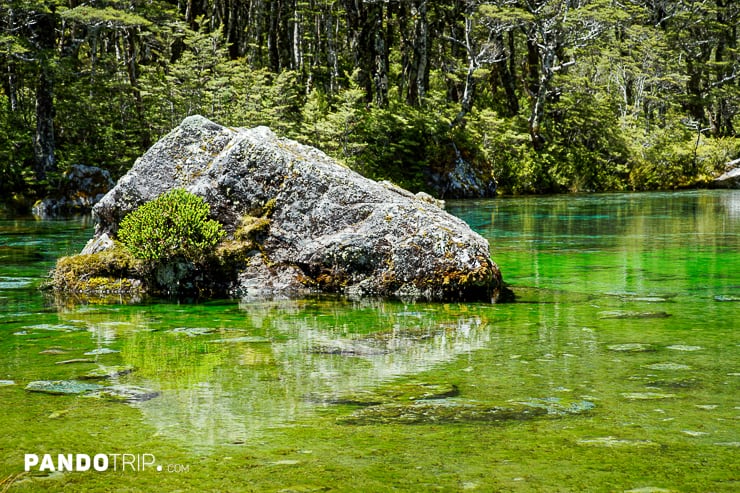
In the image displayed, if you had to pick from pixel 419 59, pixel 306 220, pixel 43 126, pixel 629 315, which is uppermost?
pixel 419 59

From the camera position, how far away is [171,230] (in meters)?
10.1

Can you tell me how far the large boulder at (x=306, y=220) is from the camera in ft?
32.4

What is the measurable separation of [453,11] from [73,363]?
138ft

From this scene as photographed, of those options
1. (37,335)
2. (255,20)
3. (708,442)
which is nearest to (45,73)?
(255,20)

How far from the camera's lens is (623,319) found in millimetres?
7898

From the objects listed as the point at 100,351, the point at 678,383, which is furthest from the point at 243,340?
the point at 678,383

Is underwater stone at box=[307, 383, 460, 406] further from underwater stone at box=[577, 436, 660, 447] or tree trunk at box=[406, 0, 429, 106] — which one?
tree trunk at box=[406, 0, 429, 106]

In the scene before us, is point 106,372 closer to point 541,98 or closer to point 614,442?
point 614,442

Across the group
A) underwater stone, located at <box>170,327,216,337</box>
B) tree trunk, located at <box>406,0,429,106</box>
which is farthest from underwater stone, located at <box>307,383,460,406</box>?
tree trunk, located at <box>406,0,429,106</box>

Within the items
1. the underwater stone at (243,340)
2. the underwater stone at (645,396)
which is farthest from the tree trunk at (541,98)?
the underwater stone at (645,396)

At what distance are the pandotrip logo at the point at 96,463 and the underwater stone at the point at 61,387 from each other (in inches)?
53.7

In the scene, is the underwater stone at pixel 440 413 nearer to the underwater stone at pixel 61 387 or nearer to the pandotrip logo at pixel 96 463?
the pandotrip logo at pixel 96 463

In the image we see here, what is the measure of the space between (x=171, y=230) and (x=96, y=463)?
6595mm

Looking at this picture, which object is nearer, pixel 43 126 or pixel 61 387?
pixel 61 387
